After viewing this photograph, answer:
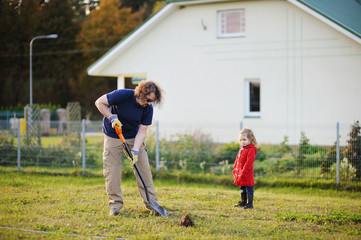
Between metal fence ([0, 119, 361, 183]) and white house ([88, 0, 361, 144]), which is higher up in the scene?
white house ([88, 0, 361, 144])

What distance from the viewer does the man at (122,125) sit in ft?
21.1

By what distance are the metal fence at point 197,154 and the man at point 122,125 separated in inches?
182

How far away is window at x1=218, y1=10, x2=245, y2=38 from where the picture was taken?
650 inches

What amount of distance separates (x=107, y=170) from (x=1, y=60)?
23087 millimetres

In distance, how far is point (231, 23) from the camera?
16.7 m

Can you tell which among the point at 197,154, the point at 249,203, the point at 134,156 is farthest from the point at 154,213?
the point at 197,154

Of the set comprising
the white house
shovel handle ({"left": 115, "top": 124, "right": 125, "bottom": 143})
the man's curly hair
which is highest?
the white house

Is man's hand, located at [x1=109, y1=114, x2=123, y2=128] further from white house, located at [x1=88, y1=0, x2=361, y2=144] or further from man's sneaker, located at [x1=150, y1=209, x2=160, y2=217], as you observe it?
white house, located at [x1=88, y1=0, x2=361, y2=144]

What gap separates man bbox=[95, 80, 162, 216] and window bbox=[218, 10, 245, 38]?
413 inches

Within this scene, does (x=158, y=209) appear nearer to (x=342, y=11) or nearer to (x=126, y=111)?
(x=126, y=111)

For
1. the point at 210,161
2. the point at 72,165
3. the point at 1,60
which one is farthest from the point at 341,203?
the point at 1,60

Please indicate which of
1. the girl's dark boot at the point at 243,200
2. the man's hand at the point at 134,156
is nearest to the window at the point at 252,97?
the girl's dark boot at the point at 243,200

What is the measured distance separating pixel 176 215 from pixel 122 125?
1.51m

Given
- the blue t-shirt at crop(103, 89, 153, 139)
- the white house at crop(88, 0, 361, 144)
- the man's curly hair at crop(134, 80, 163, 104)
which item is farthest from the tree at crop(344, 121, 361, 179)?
the man's curly hair at crop(134, 80, 163, 104)
